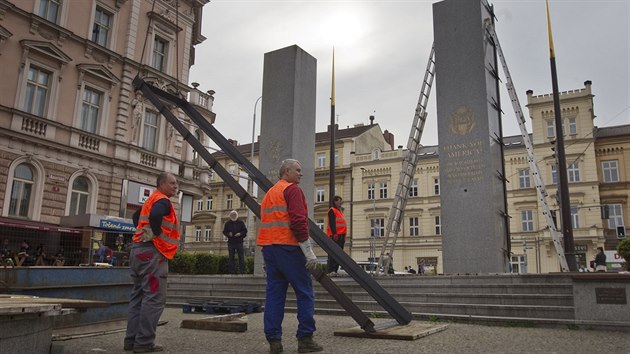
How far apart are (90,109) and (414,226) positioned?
33.8 m

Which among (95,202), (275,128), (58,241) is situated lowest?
(58,241)

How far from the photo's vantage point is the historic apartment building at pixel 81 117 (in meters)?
21.3

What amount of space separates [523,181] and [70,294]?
45.5 meters

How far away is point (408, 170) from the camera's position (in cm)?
1366

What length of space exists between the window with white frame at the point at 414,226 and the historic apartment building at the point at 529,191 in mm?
99

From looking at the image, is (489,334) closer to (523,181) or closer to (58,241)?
(58,241)

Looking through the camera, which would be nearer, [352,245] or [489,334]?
[489,334]

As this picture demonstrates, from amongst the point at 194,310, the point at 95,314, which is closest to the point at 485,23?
the point at 194,310

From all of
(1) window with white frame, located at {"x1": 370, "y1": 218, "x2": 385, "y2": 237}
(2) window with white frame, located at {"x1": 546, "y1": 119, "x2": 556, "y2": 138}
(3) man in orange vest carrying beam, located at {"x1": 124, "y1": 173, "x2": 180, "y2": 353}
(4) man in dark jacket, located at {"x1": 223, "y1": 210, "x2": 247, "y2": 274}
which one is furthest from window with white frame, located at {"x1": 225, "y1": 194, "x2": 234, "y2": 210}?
(3) man in orange vest carrying beam, located at {"x1": 124, "y1": 173, "x2": 180, "y2": 353}

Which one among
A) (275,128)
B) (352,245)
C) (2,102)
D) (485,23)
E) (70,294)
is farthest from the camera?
(352,245)

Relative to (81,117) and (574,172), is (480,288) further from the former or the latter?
(574,172)

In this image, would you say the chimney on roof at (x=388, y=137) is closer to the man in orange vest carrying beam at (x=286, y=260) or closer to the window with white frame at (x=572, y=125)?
the window with white frame at (x=572, y=125)

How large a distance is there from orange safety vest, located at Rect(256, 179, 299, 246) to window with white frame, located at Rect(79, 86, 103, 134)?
2214 cm

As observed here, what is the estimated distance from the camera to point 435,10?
13.7 meters
